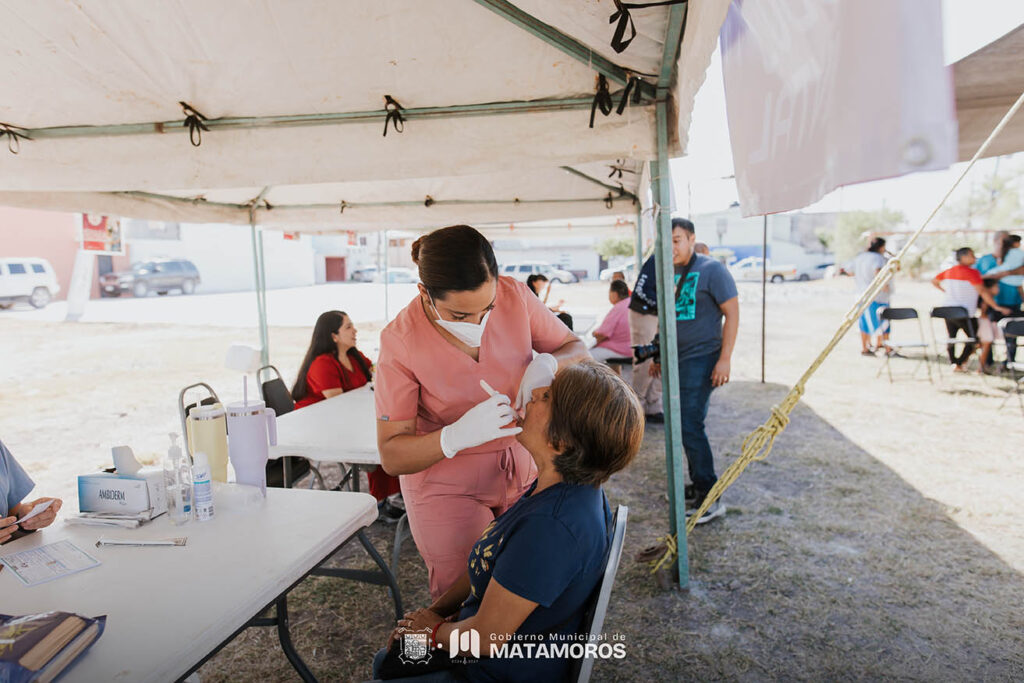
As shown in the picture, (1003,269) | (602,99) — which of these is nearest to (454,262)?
(602,99)

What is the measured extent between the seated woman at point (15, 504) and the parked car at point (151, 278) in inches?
969

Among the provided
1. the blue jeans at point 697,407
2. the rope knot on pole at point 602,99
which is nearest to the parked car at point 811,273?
the blue jeans at point 697,407

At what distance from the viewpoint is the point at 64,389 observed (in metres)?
8.27

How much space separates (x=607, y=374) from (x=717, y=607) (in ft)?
5.94

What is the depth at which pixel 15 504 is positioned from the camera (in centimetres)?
176

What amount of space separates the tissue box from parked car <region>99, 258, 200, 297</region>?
24.9 metres

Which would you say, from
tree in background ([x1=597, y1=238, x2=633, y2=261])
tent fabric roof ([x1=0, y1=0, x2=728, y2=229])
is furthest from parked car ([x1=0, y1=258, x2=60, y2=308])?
tree in background ([x1=597, y1=238, x2=633, y2=261])

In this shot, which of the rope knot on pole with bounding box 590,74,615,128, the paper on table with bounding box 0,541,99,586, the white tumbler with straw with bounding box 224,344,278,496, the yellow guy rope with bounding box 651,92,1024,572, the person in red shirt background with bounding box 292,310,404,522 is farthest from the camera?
the person in red shirt background with bounding box 292,310,404,522

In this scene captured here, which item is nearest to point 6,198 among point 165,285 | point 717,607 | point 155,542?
point 155,542

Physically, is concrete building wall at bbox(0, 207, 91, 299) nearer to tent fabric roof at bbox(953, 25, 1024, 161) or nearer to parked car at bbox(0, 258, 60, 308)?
parked car at bbox(0, 258, 60, 308)

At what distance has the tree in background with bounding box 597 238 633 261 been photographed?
37469 millimetres

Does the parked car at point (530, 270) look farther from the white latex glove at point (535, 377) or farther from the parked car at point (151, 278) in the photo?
the white latex glove at point (535, 377)

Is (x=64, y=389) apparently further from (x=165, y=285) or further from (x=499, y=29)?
(x=165, y=285)

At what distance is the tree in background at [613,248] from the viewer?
123 ft
